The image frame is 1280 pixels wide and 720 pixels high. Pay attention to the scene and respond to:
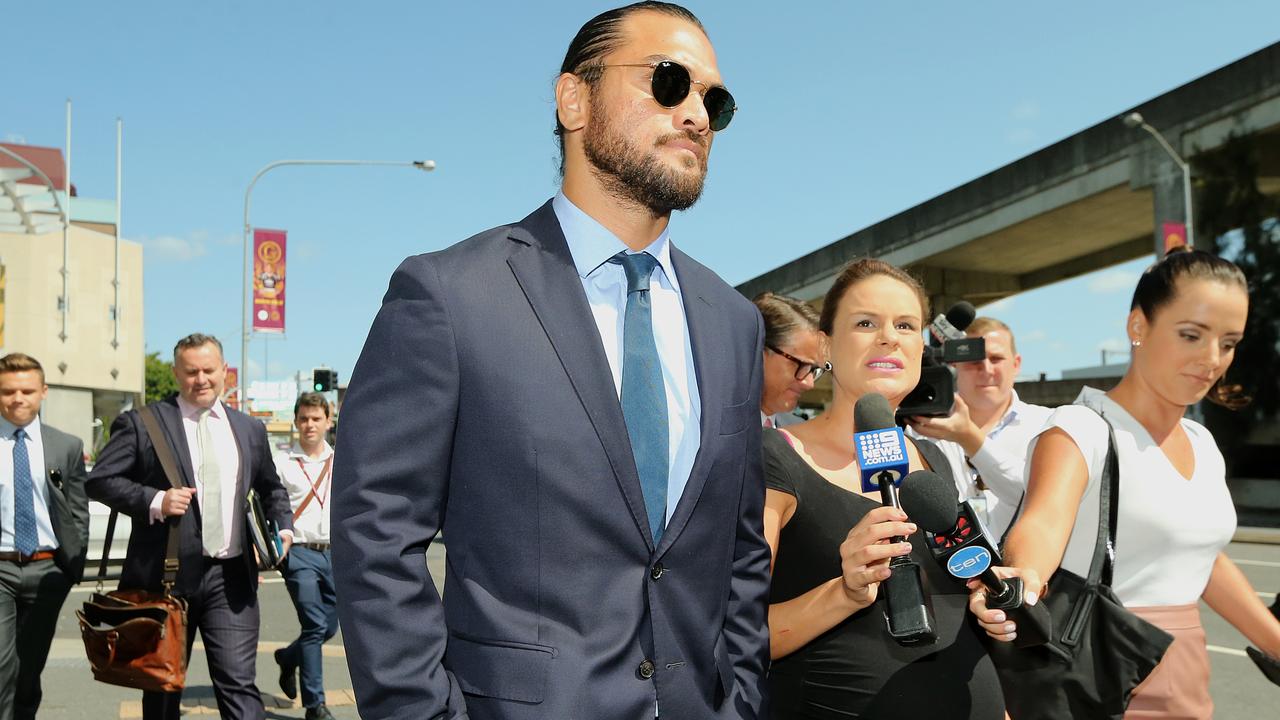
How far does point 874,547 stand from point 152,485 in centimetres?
483

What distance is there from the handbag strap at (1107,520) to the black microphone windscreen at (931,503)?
795mm

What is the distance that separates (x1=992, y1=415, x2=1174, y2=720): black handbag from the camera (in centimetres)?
278

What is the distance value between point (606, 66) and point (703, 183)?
0.35m

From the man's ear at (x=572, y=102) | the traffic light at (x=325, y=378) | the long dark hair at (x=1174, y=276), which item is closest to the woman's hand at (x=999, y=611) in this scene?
the long dark hair at (x=1174, y=276)

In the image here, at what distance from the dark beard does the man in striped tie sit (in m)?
4.96

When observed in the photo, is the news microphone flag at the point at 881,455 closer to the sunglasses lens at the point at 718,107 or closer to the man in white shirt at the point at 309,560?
the sunglasses lens at the point at 718,107

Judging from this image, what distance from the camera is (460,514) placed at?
2.31 m

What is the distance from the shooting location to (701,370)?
2570mm

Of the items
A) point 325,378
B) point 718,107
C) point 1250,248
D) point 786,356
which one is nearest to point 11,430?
point 786,356

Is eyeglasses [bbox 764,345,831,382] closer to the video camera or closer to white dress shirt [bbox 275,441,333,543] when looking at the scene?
the video camera

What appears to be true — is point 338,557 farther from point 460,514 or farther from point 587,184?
point 587,184

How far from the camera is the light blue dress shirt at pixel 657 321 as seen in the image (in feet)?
8.13

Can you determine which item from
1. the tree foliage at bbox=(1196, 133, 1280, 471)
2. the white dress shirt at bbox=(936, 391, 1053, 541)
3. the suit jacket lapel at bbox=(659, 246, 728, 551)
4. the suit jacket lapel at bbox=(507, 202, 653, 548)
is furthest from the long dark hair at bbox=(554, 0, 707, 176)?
the tree foliage at bbox=(1196, 133, 1280, 471)

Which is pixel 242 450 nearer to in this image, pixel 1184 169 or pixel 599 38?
pixel 599 38
